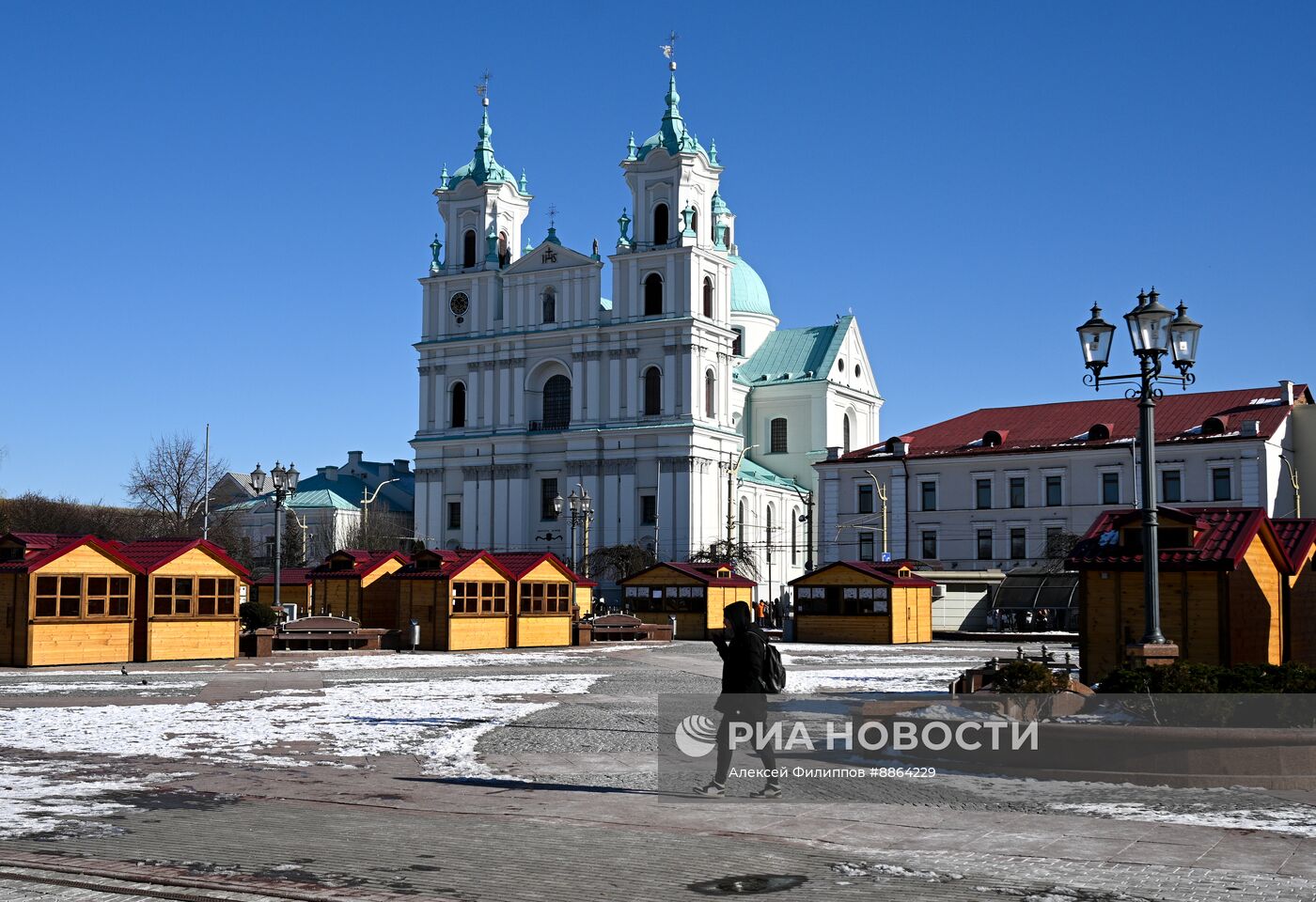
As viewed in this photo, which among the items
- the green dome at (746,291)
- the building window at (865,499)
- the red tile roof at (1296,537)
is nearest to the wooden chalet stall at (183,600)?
the red tile roof at (1296,537)

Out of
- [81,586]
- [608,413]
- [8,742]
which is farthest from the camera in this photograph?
[608,413]

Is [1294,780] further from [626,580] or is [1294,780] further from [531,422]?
[531,422]

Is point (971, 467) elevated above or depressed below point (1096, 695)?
above

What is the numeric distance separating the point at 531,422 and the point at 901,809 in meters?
87.0

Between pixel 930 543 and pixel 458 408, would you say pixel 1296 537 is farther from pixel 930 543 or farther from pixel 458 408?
pixel 458 408

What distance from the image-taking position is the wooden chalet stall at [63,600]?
30.4 metres

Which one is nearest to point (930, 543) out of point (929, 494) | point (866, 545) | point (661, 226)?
point (929, 494)

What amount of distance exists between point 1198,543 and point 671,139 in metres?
78.4

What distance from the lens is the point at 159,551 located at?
108ft

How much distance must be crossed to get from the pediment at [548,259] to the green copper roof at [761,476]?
1758 centimetres

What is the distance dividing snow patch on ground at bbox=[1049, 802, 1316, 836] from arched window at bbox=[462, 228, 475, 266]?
9293cm

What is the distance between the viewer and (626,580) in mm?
56344

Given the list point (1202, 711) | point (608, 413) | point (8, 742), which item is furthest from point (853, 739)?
point (608, 413)

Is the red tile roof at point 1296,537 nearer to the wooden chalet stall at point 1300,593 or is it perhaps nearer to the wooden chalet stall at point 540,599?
the wooden chalet stall at point 1300,593
